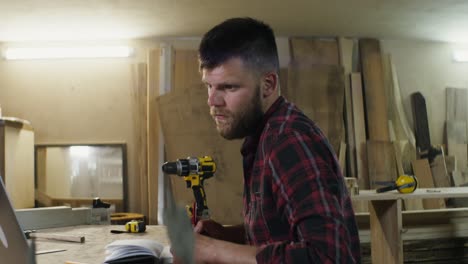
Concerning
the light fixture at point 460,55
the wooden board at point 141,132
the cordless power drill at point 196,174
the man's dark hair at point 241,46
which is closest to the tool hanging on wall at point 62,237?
the cordless power drill at point 196,174

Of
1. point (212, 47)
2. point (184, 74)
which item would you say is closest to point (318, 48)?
point (184, 74)

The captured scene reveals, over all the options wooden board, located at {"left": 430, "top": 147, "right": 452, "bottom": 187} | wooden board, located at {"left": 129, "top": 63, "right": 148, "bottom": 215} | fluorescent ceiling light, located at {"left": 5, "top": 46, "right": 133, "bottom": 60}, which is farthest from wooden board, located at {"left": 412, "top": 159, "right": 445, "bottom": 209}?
fluorescent ceiling light, located at {"left": 5, "top": 46, "right": 133, "bottom": 60}

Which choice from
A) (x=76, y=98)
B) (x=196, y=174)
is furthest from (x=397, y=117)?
(x=196, y=174)

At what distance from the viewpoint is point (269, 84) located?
1.23 metres

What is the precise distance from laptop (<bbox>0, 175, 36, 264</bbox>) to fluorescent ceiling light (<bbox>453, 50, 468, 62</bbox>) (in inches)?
200

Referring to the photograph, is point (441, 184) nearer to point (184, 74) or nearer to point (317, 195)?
point (184, 74)

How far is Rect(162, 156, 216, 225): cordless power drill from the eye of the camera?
5.24 ft

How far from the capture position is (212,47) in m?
1.21

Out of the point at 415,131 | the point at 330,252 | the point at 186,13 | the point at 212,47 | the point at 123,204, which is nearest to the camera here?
the point at 330,252

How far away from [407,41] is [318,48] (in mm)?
1023

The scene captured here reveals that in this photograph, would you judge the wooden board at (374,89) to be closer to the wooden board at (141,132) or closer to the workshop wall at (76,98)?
the workshop wall at (76,98)

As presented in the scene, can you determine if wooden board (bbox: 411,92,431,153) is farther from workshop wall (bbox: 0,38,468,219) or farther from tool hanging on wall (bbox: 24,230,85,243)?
tool hanging on wall (bbox: 24,230,85,243)

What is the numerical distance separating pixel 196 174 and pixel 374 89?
11.4 feet

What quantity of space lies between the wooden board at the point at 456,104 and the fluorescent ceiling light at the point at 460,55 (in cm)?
34
